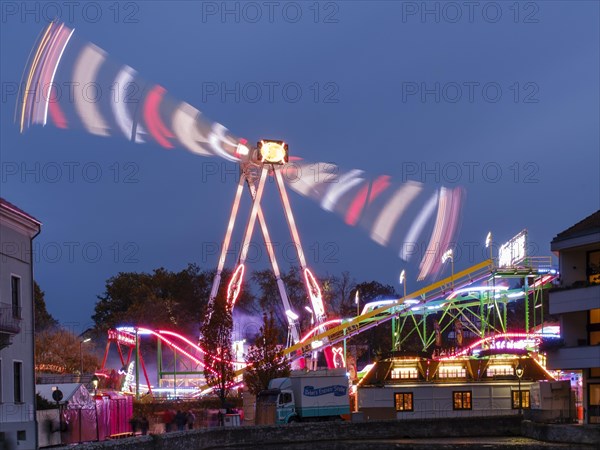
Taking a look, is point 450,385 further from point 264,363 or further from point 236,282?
point 236,282

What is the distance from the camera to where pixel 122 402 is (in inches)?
2072

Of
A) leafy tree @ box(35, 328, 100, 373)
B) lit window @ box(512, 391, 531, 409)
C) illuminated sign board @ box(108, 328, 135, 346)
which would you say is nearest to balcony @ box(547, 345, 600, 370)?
lit window @ box(512, 391, 531, 409)

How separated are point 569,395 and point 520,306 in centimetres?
8713

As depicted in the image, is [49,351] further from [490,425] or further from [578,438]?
[578,438]

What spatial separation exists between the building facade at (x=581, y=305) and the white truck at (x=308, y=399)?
1554 cm

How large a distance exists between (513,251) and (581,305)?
81.7ft

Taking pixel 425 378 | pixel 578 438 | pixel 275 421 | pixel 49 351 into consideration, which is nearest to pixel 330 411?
pixel 275 421

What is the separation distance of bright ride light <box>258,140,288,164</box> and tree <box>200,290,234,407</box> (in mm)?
17378

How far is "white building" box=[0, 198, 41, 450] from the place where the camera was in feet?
129

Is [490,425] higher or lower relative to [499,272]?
lower

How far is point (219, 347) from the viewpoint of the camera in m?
73.1

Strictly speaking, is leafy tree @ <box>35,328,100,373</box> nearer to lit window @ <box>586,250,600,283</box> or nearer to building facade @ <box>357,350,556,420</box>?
building facade @ <box>357,350,556,420</box>

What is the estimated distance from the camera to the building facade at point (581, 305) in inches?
1964

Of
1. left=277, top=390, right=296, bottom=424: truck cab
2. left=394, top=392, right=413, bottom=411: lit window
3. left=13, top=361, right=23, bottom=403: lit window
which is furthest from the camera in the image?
left=394, top=392, right=413, bottom=411: lit window
